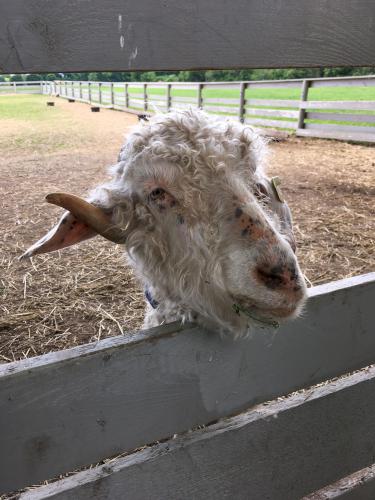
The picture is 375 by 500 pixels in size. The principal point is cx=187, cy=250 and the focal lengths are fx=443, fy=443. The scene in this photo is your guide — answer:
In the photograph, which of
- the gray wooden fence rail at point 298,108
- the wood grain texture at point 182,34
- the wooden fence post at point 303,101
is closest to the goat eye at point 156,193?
the wood grain texture at point 182,34

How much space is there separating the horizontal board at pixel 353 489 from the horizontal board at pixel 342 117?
34.6 ft

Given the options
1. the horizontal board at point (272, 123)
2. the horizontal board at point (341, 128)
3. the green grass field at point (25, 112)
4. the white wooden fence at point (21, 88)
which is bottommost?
the white wooden fence at point (21, 88)

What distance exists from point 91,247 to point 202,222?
3.42 meters

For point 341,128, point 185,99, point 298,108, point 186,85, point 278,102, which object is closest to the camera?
point 341,128

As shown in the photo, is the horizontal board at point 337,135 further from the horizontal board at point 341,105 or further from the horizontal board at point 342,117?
the horizontal board at point 341,105

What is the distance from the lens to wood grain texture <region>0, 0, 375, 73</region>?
958 millimetres

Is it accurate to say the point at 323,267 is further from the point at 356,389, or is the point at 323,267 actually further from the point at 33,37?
the point at 33,37

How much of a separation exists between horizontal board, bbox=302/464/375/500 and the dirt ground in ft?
5.24

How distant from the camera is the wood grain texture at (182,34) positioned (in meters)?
0.96

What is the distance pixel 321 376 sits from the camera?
1600 mm

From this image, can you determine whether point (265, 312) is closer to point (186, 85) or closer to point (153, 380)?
point (153, 380)

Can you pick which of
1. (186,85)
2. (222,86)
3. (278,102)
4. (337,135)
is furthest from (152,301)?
(186,85)

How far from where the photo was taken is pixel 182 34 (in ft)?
3.65

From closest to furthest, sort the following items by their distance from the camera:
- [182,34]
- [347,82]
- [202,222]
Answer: [182,34] → [202,222] → [347,82]
